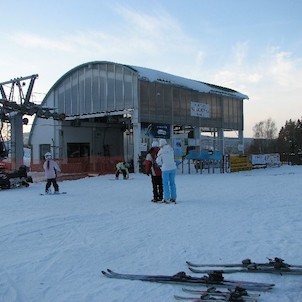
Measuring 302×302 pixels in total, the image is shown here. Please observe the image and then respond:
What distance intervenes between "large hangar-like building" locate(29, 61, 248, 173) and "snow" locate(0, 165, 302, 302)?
18.3 m

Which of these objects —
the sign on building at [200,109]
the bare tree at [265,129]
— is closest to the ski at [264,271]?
the sign on building at [200,109]

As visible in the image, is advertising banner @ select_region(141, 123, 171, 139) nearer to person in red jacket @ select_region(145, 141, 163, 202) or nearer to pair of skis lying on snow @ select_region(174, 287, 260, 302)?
person in red jacket @ select_region(145, 141, 163, 202)

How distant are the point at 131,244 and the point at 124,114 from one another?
23773 mm

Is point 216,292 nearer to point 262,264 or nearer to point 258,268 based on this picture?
point 258,268

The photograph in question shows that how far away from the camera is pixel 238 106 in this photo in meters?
39.1

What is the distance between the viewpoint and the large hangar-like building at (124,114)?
28.6 m

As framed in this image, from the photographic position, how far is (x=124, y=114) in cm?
2955

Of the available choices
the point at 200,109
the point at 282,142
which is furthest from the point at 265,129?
the point at 200,109

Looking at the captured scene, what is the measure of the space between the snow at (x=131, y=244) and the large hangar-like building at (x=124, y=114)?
60.2ft

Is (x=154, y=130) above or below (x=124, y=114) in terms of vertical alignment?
below

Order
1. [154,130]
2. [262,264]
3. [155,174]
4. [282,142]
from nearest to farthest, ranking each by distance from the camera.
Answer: [262,264] < [155,174] < [154,130] < [282,142]

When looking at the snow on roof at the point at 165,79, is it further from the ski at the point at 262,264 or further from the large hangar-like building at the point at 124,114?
the ski at the point at 262,264

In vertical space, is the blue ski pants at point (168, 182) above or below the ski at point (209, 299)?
above

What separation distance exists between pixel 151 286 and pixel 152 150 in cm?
771
